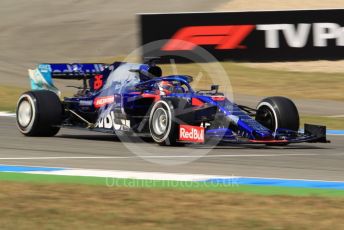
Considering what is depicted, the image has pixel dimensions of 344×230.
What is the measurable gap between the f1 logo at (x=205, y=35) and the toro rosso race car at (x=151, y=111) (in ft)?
37.6

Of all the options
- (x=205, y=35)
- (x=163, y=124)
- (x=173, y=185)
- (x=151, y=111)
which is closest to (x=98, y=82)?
(x=151, y=111)

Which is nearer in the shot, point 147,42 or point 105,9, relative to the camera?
point 147,42

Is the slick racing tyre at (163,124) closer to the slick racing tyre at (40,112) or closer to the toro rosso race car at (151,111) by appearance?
the toro rosso race car at (151,111)

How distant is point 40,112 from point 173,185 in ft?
17.2

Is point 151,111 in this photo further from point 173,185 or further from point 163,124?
point 173,185

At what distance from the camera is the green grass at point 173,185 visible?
9414 mm

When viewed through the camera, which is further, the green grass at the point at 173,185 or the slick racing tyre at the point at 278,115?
the slick racing tyre at the point at 278,115

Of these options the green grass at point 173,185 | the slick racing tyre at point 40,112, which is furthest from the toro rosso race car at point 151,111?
the green grass at point 173,185

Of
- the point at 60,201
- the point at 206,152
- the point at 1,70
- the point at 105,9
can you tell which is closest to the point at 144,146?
the point at 206,152

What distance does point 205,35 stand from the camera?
26.9 m

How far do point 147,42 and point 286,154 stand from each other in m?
14.6

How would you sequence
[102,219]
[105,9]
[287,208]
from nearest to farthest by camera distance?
[102,219]
[287,208]
[105,9]

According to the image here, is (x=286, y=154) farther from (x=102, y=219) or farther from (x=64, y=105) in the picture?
(x=102, y=219)

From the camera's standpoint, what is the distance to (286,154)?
42.5 feet
